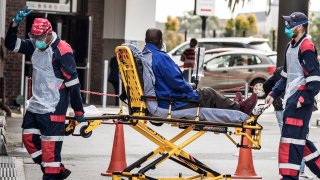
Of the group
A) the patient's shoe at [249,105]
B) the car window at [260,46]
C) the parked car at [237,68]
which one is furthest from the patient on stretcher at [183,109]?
the car window at [260,46]

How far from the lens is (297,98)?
1106 cm

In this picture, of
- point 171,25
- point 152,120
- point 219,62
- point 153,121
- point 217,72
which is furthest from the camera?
point 171,25

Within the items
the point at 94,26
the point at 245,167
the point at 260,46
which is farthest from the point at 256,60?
the point at 245,167

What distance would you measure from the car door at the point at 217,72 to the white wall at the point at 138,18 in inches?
248

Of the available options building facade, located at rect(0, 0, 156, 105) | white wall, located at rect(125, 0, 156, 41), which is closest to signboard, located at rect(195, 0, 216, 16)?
building facade, located at rect(0, 0, 156, 105)

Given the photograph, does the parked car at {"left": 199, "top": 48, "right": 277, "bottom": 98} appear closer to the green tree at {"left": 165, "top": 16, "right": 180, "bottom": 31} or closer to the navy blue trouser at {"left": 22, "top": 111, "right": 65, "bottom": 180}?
the navy blue trouser at {"left": 22, "top": 111, "right": 65, "bottom": 180}

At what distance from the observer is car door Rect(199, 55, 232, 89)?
33.7 metres

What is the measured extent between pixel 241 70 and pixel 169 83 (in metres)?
23.2

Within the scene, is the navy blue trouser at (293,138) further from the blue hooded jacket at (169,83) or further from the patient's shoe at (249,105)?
the blue hooded jacket at (169,83)

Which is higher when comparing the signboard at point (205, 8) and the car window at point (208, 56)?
the signboard at point (205, 8)

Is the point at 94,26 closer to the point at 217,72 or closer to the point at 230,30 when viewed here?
the point at 217,72

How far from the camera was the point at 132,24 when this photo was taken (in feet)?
90.1

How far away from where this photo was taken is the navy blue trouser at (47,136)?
10961 mm

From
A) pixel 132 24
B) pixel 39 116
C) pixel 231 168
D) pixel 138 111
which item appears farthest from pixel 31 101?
pixel 132 24
